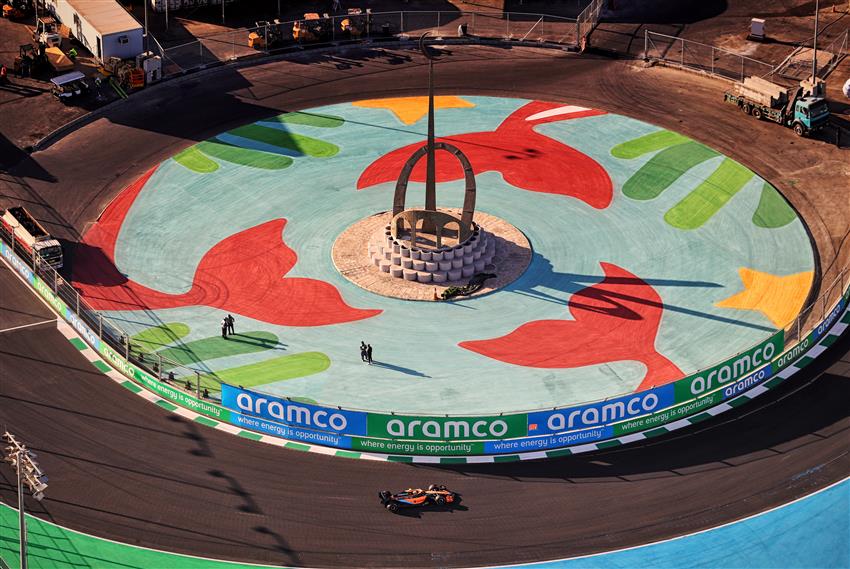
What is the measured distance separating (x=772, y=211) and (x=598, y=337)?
23182mm

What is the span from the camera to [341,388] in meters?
100

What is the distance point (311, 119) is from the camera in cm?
13462

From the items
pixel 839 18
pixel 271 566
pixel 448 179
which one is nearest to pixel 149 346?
pixel 271 566

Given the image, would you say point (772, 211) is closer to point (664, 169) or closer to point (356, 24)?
point (664, 169)

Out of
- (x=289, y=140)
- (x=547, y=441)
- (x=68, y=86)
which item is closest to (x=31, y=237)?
(x=289, y=140)

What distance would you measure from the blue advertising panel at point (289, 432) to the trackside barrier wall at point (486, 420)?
64mm

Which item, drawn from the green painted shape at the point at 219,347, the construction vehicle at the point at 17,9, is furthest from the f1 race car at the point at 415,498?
the construction vehicle at the point at 17,9

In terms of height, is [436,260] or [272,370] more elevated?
[436,260]

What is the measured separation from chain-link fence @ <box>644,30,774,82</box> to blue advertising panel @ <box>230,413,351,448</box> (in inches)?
2504

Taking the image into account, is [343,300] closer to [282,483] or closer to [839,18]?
[282,483]

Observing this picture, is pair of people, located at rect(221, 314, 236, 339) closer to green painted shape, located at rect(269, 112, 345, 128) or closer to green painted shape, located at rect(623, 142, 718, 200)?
green painted shape, located at rect(269, 112, 345, 128)

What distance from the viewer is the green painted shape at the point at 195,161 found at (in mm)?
126875

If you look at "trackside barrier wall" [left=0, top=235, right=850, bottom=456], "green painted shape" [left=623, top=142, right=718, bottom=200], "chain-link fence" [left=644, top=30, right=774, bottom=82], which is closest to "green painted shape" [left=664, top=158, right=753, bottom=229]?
"green painted shape" [left=623, top=142, right=718, bottom=200]

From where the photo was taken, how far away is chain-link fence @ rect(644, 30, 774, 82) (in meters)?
140
